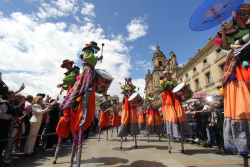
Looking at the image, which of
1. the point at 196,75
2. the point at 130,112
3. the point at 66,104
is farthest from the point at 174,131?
the point at 196,75

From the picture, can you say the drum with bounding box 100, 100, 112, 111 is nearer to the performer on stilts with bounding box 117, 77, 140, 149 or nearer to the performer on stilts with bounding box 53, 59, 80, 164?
the performer on stilts with bounding box 117, 77, 140, 149

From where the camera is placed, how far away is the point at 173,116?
3.60 m

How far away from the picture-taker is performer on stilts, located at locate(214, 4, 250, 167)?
1.80 metres

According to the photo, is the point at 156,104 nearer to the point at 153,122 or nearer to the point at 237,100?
the point at 153,122

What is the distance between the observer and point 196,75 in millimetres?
21969

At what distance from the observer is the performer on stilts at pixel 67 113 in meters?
2.49

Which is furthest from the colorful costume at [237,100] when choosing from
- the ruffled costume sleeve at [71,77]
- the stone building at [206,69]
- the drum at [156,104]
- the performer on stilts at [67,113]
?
the stone building at [206,69]

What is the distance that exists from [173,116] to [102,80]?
2.36m

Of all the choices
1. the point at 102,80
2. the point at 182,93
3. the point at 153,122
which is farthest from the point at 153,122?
the point at 102,80

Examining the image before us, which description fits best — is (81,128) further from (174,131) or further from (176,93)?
(176,93)

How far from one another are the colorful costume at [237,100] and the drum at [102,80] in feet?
7.33

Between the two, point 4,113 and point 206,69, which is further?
point 206,69

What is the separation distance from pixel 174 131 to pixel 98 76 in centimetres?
270

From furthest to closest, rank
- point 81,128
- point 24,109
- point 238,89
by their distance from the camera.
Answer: point 24,109 → point 81,128 → point 238,89
